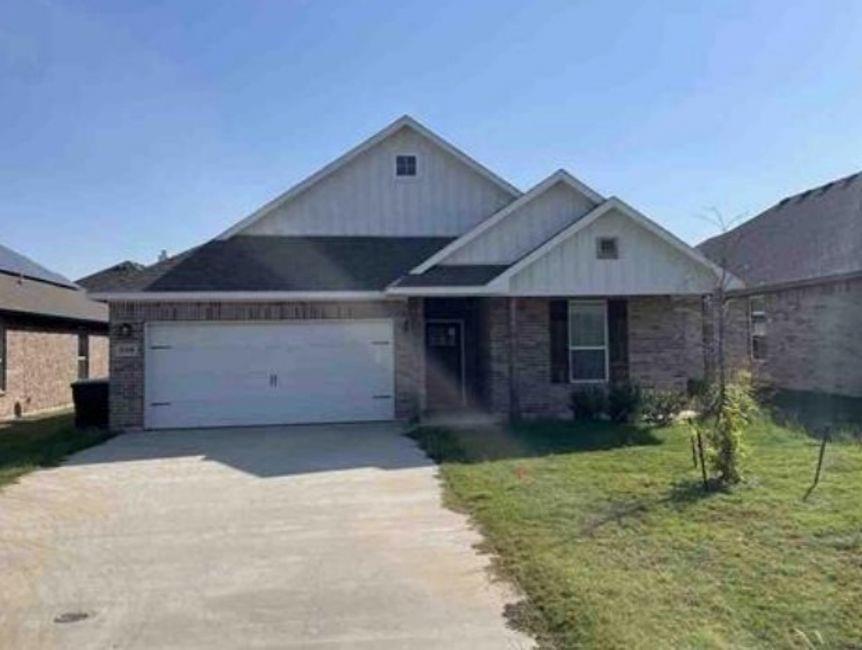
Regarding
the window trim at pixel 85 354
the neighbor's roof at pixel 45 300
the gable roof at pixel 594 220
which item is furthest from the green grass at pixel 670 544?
the window trim at pixel 85 354

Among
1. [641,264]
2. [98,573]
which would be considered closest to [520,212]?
[641,264]

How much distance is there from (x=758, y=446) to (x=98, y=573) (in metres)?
9.37

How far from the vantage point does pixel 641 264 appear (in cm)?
1625

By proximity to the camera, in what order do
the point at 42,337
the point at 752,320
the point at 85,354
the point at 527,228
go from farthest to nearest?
1. the point at 85,354
2. the point at 752,320
3. the point at 42,337
4. the point at 527,228

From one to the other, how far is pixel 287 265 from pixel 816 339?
12830 millimetres

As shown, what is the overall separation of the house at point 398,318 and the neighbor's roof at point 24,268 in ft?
31.6

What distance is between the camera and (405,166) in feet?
65.4

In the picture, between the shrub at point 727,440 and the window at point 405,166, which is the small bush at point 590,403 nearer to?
the shrub at point 727,440

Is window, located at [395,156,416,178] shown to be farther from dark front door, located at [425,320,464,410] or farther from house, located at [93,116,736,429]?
dark front door, located at [425,320,464,410]

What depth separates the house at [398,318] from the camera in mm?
16156

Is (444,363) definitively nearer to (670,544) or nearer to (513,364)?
(513,364)

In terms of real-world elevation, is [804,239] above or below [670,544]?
above

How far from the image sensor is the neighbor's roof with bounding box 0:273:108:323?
21.1 metres

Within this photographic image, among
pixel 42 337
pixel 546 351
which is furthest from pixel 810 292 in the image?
pixel 42 337
